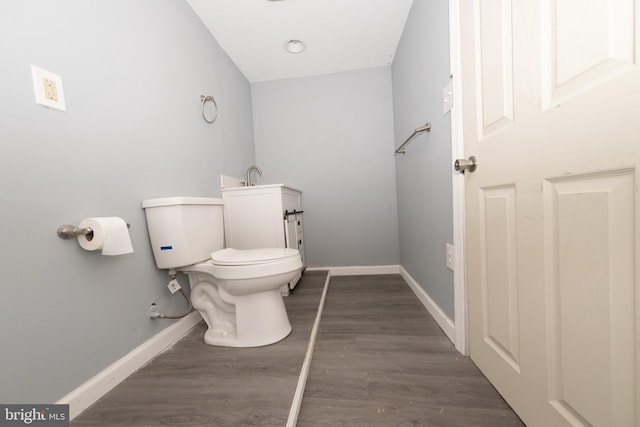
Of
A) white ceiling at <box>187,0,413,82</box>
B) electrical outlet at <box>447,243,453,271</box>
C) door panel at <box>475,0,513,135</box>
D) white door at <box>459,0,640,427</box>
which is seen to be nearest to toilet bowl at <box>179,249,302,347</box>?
electrical outlet at <box>447,243,453,271</box>

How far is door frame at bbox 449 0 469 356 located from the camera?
986 mm

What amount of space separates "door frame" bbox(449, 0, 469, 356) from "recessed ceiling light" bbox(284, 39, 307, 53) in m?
1.18

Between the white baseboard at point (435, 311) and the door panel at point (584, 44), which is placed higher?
the door panel at point (584, 44)

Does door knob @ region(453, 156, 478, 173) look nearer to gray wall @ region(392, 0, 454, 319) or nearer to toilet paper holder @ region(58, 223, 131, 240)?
gray wall @ region(392, 0, 454, 319)

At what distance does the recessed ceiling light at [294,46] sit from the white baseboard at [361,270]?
1888 millimetres

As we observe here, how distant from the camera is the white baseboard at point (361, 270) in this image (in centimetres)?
227

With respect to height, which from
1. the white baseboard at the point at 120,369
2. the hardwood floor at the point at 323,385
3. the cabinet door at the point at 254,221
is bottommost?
the hardwood floor at the point at 323,385

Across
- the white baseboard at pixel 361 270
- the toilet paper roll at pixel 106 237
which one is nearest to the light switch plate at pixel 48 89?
the toilet paper roll at pixel 106 237

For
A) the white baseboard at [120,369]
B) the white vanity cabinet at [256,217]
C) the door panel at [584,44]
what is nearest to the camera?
the door panel at [584,44]

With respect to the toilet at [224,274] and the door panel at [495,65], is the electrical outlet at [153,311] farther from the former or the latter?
the door panel at [495,65]

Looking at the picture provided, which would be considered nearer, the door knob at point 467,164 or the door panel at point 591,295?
the door panel at point 591,295

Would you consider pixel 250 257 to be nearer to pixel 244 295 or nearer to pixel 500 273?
pixel 244 295

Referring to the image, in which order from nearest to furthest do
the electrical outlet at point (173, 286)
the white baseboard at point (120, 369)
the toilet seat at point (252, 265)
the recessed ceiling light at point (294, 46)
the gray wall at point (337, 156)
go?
1. the white baseboard at point (120, 369)
2. the toilet seat at point (252, 265)
3. the electrical outlet at point (173, 286)
4. the recessed ceiling light at point (294, 46)
5. the gray wall at point (337, 156)

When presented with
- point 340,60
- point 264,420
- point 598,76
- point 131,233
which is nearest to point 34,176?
point 131,233
